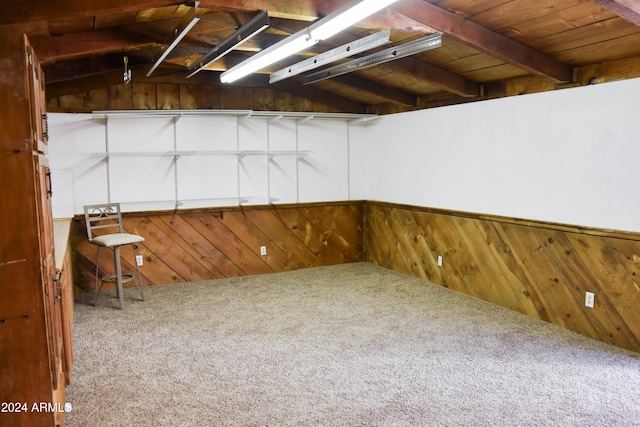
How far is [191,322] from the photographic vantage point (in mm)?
4316

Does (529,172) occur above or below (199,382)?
above

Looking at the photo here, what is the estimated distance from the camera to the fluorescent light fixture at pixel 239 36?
3.07 metres

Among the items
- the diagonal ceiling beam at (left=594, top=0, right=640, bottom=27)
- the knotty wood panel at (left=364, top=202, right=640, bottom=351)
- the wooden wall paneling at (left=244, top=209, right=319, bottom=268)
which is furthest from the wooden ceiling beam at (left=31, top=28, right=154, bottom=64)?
the knotty wood panel at (left=364, top=202, right=640, bottom=351)

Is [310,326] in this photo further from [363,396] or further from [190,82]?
[190,82]

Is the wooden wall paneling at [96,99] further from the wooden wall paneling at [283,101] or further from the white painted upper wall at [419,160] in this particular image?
the wooden wall paneling at [283,101]

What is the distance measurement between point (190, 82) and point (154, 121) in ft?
1.92

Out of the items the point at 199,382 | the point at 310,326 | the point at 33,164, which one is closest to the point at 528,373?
the point at 310,326

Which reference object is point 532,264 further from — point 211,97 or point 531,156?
point 211,97

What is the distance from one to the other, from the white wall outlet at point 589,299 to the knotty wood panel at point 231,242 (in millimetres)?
3154

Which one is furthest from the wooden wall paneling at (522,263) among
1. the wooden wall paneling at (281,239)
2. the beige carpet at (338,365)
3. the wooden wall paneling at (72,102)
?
the wooden wall paneling at (72,102)

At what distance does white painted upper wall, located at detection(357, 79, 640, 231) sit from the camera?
363 cm

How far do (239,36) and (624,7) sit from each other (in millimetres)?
2278

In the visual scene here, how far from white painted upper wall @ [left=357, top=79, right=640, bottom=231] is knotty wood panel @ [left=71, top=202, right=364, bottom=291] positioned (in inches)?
36.4

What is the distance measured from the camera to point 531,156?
4332mm
